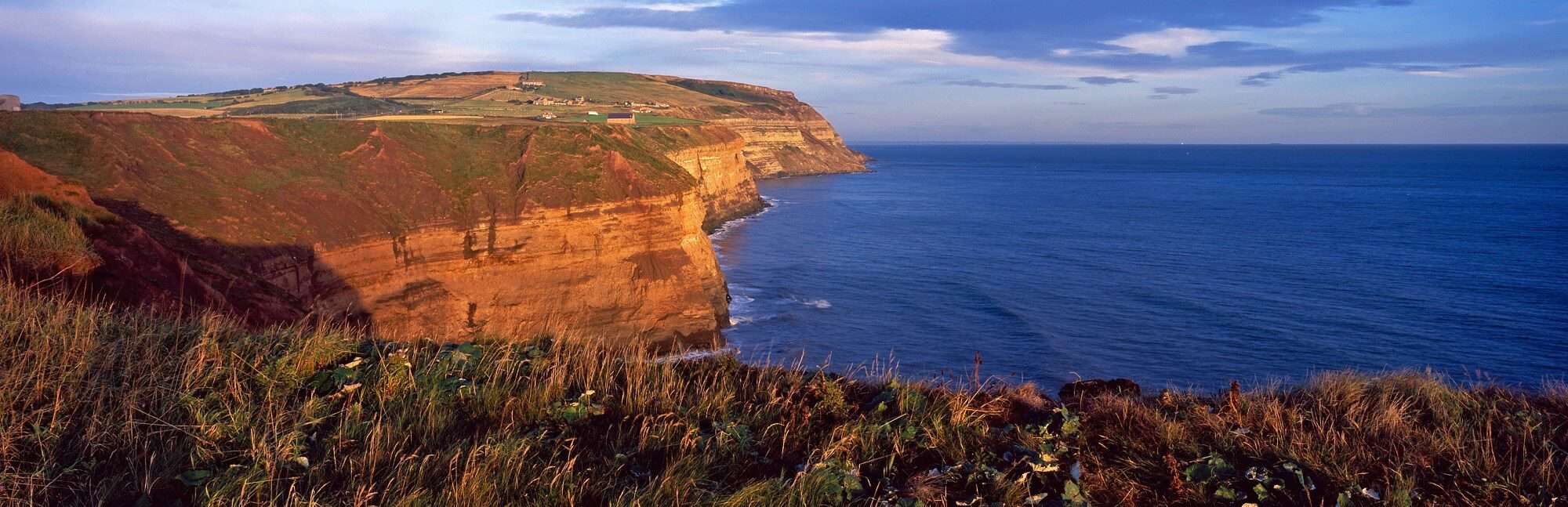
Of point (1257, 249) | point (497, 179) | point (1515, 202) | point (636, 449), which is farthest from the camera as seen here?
point (1515, 202)

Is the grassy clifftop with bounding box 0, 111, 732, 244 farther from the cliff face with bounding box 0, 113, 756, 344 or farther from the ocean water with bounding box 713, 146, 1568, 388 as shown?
the ocean water with bounding box 713, 146, 1568, 388

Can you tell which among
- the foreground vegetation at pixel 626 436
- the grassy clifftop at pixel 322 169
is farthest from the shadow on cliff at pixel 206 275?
the foreground vegetation at pixel 626 436

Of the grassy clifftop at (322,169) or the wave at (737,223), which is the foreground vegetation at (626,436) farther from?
the wave at (737,223)

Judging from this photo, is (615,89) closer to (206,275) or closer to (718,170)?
(718,170)

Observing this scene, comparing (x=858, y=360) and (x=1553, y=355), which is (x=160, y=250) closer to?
(x=858, y=360)

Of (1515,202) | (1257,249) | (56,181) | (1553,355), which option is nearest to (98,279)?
(56,181)

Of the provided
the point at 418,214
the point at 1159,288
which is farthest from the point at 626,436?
the point at 1159,288
